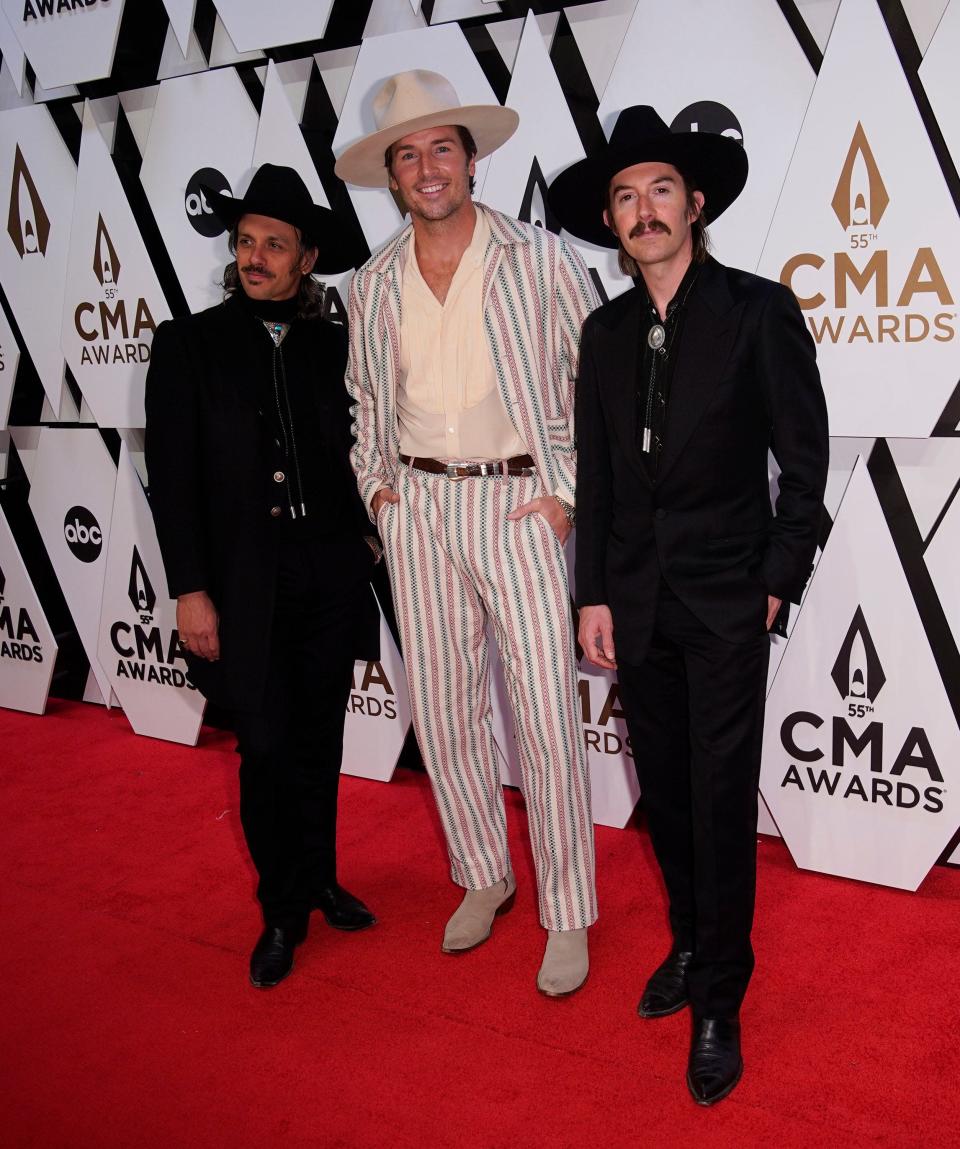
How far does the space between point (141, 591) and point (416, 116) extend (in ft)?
7.80

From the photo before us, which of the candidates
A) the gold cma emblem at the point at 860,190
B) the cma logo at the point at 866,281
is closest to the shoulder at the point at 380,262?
the cma logo at the point at 866,281

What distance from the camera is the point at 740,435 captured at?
201cm

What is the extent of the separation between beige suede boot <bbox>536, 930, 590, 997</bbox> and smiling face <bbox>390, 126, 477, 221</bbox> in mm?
1605

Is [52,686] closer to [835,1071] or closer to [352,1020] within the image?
[352,1020]


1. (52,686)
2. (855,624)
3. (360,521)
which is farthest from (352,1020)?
A: (52,686)

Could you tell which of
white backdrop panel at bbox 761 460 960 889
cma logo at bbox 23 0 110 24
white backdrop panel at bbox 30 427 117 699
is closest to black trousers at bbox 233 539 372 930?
white backdrop panel at bbox 761 460 960 889

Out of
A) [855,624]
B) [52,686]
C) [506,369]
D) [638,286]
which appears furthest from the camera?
[52,686]

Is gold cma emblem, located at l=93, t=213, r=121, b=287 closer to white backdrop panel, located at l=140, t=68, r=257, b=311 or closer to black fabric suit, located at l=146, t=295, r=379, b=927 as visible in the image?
white backdrop panel, located at l=140, t=68, r=257, b=311

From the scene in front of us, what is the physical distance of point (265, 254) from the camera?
243 cm

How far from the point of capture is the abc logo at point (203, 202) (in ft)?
11.7

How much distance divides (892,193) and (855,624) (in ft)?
3.45

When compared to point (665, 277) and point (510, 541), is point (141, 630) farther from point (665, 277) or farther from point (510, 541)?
point (665, 277)

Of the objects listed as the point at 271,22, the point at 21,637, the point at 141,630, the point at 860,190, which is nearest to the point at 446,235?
the point at 860,190

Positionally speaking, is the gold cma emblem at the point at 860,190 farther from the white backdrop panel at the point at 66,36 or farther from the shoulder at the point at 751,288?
the white backdrop panel at the point at 66,36
